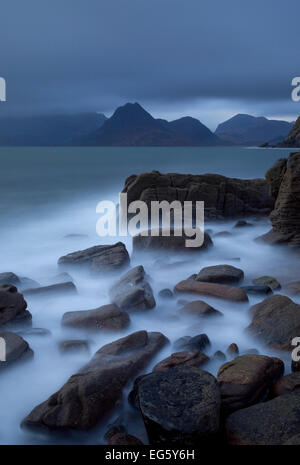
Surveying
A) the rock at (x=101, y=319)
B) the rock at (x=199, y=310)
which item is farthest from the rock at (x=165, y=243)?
the rock at (x=101, y=319)

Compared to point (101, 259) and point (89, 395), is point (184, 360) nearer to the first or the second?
point (89, 395)

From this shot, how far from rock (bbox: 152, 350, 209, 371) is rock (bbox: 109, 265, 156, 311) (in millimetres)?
1624

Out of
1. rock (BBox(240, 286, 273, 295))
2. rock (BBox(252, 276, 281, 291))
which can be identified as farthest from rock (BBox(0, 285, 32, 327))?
rock (BBox(252, 276, 281, 291))

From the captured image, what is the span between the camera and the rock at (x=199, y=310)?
19.1ft

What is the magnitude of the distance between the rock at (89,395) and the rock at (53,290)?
8.76 feet

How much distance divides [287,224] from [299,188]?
3.31ft

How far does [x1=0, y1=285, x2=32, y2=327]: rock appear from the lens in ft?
17.9

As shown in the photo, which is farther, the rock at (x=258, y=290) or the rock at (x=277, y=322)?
the rock at (x=258, y=290)

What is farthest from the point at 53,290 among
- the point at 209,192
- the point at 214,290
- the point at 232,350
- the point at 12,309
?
the point at 209,192

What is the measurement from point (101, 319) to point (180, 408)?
260cm

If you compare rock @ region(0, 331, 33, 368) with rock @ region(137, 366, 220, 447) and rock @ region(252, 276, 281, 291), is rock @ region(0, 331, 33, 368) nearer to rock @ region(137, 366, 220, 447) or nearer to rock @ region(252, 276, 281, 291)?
rock @ region(137, 366, 220, 447)

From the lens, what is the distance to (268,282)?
22.9ft

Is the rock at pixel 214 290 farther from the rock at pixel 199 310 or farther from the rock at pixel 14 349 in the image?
the rock at pixel 14 349

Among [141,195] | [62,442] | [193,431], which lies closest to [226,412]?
[193,431]
